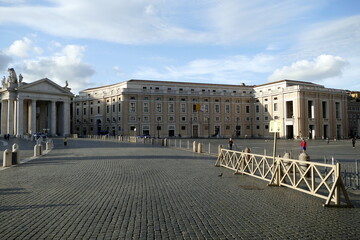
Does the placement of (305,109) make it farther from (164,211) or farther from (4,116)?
(4,116)

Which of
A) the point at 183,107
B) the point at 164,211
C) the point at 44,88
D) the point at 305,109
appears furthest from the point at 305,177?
the point at 44,88

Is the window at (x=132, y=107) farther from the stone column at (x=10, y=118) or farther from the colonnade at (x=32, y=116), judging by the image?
the stone column at (x=10, y=118)

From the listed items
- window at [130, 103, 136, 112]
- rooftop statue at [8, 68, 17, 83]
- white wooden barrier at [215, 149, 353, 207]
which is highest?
rooftop statue at [8, 68, 17, 83]

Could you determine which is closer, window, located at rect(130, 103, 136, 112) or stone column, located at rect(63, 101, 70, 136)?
window, located at rect(130, 103, 136, 112)

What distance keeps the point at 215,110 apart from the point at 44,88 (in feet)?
139

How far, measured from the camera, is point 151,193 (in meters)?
8.83

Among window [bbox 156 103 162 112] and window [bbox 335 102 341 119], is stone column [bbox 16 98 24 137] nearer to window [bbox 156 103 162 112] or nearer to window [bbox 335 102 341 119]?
window [bbox 156 103 162 112]

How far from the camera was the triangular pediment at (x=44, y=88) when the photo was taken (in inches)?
2645

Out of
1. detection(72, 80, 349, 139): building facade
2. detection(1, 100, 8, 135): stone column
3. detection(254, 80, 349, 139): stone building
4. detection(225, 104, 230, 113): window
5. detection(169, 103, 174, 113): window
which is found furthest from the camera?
detection(225, 104, 230, 113): window

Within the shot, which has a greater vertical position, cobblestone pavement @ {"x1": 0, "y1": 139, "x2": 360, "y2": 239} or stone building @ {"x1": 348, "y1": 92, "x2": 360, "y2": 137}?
stone building @ {"x1": 348, "y1": 92, "x2": 360, "y2": 137}

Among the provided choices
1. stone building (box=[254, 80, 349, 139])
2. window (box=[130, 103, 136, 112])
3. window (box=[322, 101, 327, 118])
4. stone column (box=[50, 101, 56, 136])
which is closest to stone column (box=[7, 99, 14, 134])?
stone column (box=[50, 101, 56, 136])

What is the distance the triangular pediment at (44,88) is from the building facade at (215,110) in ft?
35.3

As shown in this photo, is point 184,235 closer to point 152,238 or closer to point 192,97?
point 152,238

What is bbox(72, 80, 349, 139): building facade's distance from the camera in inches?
2758
